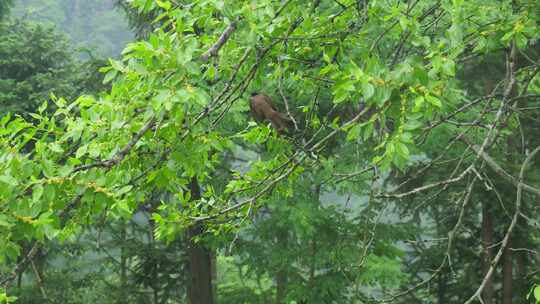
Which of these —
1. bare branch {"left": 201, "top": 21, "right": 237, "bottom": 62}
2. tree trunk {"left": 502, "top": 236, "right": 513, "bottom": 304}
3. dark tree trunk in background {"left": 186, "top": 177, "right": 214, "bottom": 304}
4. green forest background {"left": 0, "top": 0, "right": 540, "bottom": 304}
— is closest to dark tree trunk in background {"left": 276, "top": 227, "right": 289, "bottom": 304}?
dark tree trunk in background {"left": 186, "top": 177, "right": 214, "bottom": 304}

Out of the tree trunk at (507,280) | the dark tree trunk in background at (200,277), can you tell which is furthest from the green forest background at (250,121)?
the dark tree trunk in background at (200,277)

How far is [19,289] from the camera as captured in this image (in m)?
13.1

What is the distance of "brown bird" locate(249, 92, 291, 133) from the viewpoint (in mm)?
4129

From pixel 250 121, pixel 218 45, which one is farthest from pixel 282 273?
pixel 218 45

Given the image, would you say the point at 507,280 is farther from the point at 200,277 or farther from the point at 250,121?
the point at 250,121

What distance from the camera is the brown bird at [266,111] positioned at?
4.13 metres

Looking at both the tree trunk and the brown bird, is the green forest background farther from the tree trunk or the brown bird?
the tree trunk

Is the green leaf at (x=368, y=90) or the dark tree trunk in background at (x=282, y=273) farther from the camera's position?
the dark tree trunk in background at (x=282, y=273)

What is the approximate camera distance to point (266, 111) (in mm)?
4141

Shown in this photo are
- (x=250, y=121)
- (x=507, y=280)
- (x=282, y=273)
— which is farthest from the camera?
(x=282, y=273)

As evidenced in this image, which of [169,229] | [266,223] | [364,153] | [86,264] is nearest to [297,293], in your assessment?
[266,223]

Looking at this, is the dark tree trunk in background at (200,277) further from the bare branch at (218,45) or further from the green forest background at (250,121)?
the bare branch at (218,45)

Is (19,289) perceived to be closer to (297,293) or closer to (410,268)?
(297,293)

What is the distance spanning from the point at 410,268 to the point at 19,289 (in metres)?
8.08
